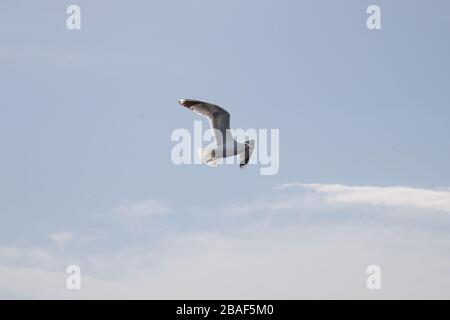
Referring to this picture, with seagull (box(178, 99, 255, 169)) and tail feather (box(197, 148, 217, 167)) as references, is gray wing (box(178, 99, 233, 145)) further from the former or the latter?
tail feather (box(197, 148, 217, 167))

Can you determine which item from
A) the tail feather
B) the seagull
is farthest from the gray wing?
the tail feather

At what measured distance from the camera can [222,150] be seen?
32.3m

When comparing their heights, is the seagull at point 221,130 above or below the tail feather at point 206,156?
above

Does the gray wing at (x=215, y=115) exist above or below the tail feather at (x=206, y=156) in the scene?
above

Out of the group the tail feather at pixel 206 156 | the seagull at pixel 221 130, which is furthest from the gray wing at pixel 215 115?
the tail feather at pixel 206 156

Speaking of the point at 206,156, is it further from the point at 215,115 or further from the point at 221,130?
the point at 215,115

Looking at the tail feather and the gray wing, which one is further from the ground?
the gray wing

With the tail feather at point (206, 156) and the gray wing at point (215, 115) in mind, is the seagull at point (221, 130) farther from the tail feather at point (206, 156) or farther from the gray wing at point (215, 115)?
the tail feather at point (206, 156)

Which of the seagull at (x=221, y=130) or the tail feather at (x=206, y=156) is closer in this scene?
the tail feather at (x=206, y=156)

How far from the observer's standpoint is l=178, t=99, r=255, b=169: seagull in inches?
1271

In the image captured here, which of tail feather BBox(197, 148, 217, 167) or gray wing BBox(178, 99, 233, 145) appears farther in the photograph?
gray wing BBox(178, 99, 233, 145)

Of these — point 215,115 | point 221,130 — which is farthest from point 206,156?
point 215,115

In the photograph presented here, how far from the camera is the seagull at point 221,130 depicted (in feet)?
106
